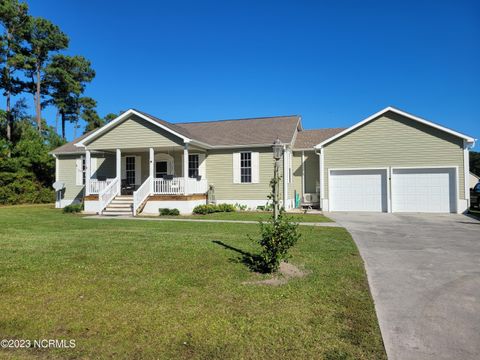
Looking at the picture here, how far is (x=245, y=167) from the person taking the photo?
18391mm

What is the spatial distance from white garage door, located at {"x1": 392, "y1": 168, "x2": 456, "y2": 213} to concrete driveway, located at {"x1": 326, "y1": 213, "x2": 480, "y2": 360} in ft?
21.3

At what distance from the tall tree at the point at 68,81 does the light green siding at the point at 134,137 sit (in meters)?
21.9

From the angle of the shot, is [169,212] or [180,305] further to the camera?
[169,212]

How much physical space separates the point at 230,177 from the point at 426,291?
14.3 meters

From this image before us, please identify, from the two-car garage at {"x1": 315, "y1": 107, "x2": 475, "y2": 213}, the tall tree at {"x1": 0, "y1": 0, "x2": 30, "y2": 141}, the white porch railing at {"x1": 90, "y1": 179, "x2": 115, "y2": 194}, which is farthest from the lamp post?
the tall tree at {"x1": 0, "y1": 0, "x2": 30, "y2": 141}

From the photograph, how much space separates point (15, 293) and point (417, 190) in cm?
1682

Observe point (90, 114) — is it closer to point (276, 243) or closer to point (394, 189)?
point (394, 189)

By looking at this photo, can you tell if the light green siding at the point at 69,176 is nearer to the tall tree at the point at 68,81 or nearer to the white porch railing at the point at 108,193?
the white porch railing at the point at 108,193

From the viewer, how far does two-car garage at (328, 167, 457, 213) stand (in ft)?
51.7

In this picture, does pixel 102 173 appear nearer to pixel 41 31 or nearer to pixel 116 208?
pixel 116 208

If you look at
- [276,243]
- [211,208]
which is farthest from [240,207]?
[276,243]

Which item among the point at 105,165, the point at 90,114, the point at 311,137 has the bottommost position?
the point at 105,165

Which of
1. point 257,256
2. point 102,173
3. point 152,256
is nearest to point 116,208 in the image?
point 102,173

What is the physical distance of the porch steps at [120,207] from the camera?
1609 centimetres
